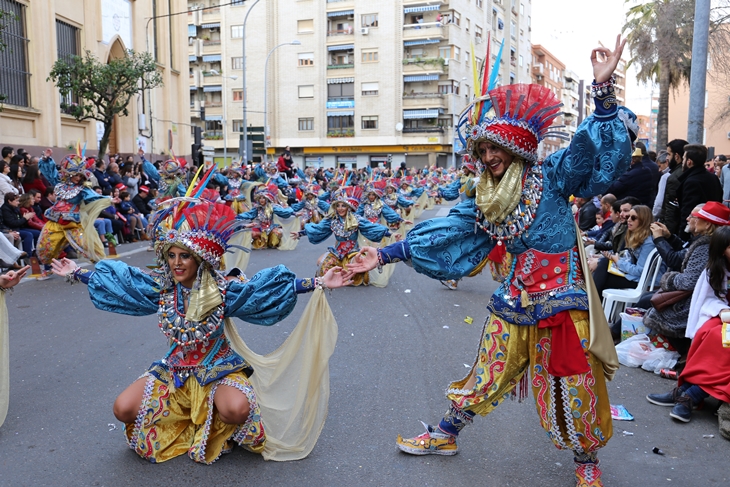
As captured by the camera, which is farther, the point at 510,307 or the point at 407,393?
the point at 407,393

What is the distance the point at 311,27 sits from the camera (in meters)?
53.8

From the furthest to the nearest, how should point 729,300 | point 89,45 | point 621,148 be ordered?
point 89,45
point 729,300
point 621,148

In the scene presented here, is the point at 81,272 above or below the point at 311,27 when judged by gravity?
below

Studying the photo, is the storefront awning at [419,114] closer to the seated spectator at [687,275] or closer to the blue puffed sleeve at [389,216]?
the blue puffed sleeve at [389,216]

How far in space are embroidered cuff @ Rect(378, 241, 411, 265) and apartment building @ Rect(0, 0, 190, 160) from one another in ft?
38.4

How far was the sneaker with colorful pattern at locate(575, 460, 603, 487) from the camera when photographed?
11.4ft

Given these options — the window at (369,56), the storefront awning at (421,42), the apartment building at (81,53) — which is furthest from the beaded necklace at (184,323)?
the window at (369,56)

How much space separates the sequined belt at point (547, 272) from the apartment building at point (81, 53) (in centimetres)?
1240

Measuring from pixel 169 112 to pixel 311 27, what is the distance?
2898 centimetres

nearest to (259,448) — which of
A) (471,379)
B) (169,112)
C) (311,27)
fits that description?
(471,379)

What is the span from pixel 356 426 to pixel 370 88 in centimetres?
5010

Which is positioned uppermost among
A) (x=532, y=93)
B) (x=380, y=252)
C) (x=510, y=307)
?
(x=532, y=93)

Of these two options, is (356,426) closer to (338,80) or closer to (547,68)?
(338,80)

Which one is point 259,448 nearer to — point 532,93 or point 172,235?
point 172,235
